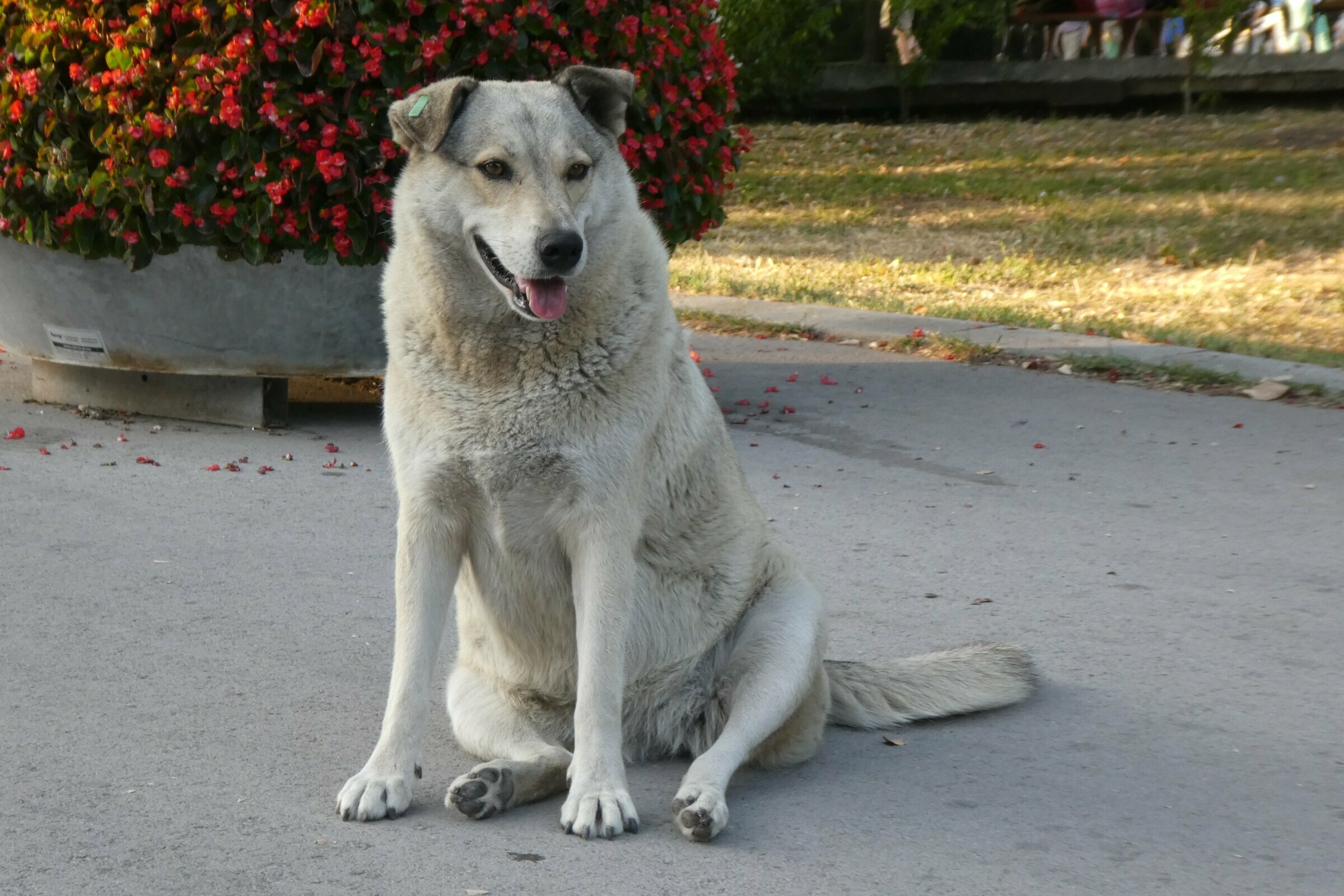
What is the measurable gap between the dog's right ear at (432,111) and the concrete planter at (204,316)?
10.9 feet

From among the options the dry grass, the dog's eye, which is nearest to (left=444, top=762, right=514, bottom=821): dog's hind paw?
the dog's eye

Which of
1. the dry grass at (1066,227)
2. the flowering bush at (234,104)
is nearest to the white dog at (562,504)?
the flowering bush at (234,104)

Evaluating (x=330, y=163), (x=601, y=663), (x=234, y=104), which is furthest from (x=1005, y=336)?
(x=601, y=663)

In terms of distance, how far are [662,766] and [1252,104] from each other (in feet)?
60.2

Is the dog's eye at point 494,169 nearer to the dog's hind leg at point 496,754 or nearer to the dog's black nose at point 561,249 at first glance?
the dog's black nose at point 561,249

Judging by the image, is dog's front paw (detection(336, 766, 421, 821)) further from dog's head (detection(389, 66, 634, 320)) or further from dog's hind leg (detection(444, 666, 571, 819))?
dog's head (detection(389, 66, 634, 320))

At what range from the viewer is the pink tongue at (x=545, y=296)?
3.77 meters

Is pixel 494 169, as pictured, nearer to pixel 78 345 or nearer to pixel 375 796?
pixel 375 796

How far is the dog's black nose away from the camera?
3682mm

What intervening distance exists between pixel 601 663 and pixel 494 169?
124 centimetres

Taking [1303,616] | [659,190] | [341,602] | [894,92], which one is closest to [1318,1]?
[894,92]

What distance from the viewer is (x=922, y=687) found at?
172 inches

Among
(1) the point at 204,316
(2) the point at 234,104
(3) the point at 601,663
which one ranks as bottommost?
(3) the point at 601,663

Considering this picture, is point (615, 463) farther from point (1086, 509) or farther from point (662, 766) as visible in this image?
point (1086, 509)
